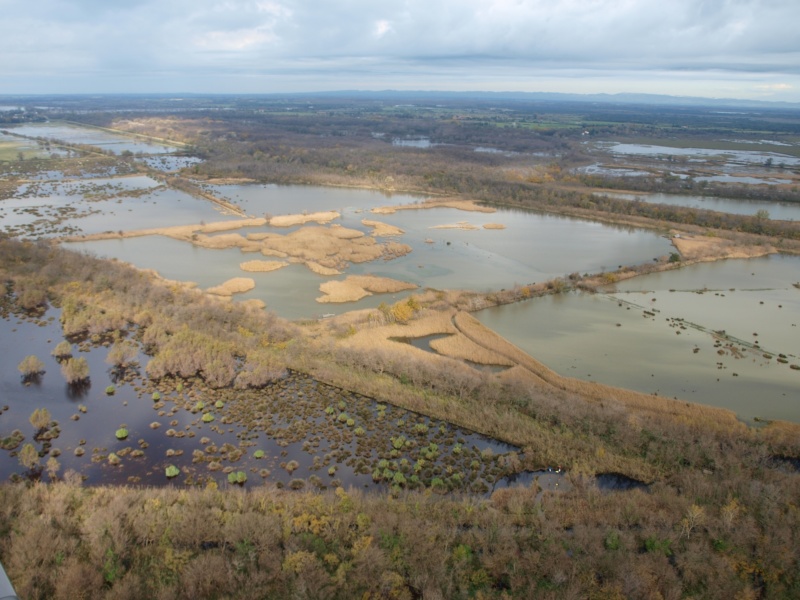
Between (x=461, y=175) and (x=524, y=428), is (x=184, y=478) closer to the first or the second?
(x=524, y=428)

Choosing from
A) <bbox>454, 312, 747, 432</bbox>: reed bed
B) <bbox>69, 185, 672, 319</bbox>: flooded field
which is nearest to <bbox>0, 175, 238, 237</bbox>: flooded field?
<bbox>69, 185, 672, 319</bbox>: flooded field

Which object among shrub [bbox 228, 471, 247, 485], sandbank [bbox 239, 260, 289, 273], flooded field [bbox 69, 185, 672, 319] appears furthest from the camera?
sandbank [bbox 239, 260, 289, 273]

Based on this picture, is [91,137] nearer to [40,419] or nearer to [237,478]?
[40,419]

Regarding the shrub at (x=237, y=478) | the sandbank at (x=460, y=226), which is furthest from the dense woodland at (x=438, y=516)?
the sandbank at (x=460, y=226)

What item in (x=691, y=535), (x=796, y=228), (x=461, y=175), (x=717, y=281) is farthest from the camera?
(x=461, y=175)

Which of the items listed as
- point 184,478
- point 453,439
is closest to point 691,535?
point 453,439

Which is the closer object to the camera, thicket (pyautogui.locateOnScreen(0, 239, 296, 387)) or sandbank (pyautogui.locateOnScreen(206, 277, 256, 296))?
thicket (pyautogui.locateOnScreen(0, 239, 296, 387))

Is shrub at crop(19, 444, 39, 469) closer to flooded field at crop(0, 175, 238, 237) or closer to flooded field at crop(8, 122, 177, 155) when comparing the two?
flooded field at crop(0, 175, 238, 237)
